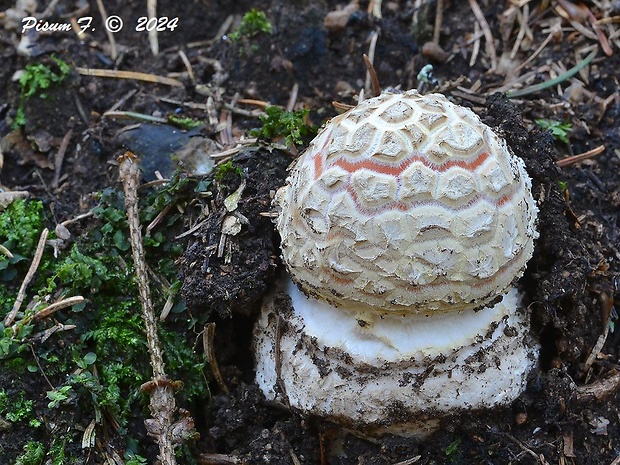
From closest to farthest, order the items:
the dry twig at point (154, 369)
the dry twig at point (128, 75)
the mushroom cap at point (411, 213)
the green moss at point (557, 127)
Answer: the mushroom cap at point (411, 213)
the dry twig at point (154, 369)
the green moss at point (557, 127)
the dry twig at point (128, 75)

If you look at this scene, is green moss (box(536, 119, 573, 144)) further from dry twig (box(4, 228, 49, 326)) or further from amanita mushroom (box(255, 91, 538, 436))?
dry twig (box(4, 228, 49, 326))

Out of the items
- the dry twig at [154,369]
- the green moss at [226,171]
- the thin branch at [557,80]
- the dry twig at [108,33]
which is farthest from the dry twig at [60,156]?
the thin branch at [557,80]

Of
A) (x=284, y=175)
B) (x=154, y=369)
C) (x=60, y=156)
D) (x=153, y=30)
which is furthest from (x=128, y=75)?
(x=154, y=369)

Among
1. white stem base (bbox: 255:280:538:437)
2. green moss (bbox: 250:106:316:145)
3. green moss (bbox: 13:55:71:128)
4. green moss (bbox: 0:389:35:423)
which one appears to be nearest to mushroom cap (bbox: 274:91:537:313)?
white stem base (bbox: 255:280:538:437)

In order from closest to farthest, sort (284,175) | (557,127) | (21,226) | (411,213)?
(411,213) < (284,175) < (21,226) < (557,127)

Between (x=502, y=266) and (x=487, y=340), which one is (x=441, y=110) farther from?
(x=487, y=340)

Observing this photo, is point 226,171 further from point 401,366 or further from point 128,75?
point 128,75

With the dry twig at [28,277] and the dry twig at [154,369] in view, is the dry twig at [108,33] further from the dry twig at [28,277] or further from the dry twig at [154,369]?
the dry twig at [28,277]
